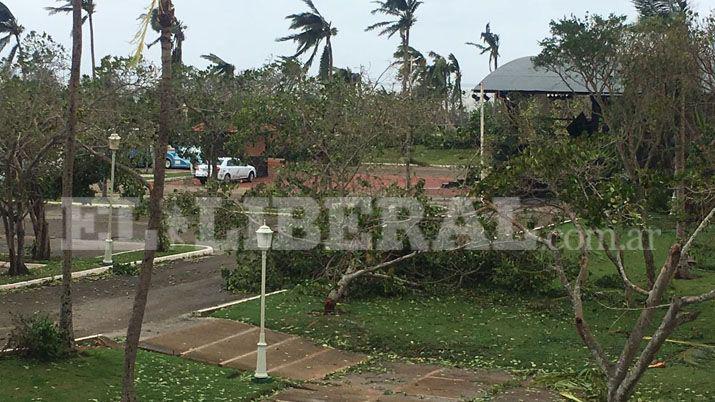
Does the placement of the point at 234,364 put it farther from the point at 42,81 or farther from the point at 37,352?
the point at 42,81

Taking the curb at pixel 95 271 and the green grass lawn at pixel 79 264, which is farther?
the green grass lawn at pixel 79 264

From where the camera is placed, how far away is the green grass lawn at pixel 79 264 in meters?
19.7

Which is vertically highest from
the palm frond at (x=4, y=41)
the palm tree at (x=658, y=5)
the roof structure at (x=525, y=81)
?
the palm frond at (x=4, y=41)

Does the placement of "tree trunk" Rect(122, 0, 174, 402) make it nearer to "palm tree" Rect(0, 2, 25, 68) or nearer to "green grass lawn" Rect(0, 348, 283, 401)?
"green grass lawn" Rect(0, 348, 283, 401)

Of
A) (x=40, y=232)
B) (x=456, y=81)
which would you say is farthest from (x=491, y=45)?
(x=40, y=232)

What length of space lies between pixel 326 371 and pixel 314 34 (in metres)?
32.1

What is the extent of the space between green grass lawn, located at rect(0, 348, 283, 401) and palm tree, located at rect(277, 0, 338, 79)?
31.7 meters

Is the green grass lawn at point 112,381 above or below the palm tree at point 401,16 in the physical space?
below

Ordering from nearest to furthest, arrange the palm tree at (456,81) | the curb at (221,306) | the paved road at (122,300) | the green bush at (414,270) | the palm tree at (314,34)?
the paved road at (122,300), the curb at (221,306), the green bush at (414,270), the palm tree at (314,34), the palm tree at (456,81)

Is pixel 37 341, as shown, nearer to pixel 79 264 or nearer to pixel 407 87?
pixel 79 264

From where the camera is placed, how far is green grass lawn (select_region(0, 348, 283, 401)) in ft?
37.0

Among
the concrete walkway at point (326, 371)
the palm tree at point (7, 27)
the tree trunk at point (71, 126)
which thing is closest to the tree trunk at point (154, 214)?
the concrete walkway at point (326, 371)

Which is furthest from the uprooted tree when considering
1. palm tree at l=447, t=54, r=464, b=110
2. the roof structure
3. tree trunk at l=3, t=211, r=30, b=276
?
palm tree at l=447, t=54, r=464, b=110

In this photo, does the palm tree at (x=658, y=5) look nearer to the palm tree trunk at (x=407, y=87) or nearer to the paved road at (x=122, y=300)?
the palm tree trunk at (x=407, y=87)
